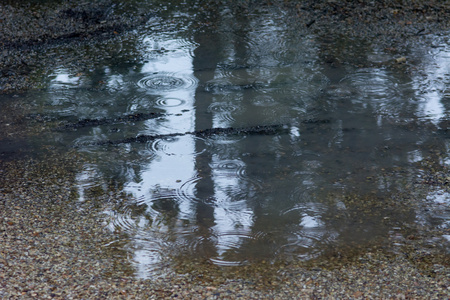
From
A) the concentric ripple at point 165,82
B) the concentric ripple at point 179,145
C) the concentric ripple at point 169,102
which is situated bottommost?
the concentric ripple at point 179,145

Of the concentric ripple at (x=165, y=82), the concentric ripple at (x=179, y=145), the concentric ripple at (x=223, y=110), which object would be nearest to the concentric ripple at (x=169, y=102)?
the concentric ripple at (x=165, y=82)

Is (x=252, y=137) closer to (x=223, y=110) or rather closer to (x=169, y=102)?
(x=223, y=110)

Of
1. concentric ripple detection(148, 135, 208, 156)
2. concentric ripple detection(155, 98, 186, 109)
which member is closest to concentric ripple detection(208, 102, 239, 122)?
concentric ripple detection(155, 98, 186, 109)

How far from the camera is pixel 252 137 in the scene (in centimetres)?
537

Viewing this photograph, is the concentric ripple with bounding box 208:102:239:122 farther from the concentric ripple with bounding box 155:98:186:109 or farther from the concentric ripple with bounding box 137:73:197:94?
the concentric ripple with bounding box 137:73:197:94

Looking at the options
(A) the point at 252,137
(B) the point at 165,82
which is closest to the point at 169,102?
(B) the point at 165,82

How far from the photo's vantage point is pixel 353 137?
5.30 m

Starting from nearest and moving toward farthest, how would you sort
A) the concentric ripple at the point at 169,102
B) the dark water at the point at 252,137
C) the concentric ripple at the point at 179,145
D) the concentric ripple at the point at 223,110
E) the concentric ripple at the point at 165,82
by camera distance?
the dark water at the point at 252,137, the concentric ripple at the point at 179,145, the concentric ripple at the point at 223,110, the concentric ripple at the point at 169,102, the concentric ripple at the point at 165,82

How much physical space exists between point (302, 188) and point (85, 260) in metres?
2.00

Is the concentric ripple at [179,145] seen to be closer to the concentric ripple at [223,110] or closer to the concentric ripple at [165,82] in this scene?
the concentric ripple at [223,110]

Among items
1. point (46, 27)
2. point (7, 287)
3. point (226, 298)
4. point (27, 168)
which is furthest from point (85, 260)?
point (46, 27)

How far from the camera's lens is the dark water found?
393 centimetres

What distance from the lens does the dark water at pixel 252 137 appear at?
393cm

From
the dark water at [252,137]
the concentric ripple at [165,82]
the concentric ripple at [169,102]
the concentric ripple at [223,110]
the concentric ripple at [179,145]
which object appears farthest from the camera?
the concentric ripple at [165,82]
